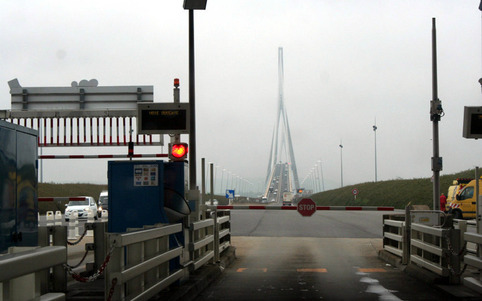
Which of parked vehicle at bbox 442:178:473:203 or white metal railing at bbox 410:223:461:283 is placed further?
parked vehicle at bbox 442:178:473:203

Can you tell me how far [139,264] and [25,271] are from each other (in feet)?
9.88

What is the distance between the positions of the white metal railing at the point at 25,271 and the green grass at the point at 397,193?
6391 centimetres

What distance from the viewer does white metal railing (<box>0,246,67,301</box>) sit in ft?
10.8

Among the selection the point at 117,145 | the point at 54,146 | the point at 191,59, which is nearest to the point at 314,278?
the point at 191,59

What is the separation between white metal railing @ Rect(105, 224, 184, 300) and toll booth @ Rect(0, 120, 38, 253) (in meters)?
1.39

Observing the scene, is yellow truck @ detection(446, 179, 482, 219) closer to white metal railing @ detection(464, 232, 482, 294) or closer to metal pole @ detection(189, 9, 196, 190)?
metal pole @ detection(189, 9, 196, 190)

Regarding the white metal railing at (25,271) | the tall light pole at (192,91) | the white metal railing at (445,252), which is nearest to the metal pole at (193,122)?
the tall light pole at (192,91)

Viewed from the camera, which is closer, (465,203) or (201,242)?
(201,242)

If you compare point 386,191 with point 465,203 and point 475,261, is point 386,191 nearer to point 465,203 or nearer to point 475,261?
point 465,203

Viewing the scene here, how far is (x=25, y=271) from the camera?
3.46 metres

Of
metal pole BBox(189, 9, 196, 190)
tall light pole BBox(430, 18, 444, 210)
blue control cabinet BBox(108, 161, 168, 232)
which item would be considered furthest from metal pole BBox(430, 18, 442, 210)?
blue control cabinet BBox(108, 161, 168, 232)

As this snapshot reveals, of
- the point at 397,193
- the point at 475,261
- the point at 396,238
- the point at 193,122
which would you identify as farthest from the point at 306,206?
the point at 397,193

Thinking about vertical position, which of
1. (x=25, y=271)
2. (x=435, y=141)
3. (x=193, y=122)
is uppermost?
(x=193, y=122)

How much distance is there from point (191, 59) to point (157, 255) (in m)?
6.35
